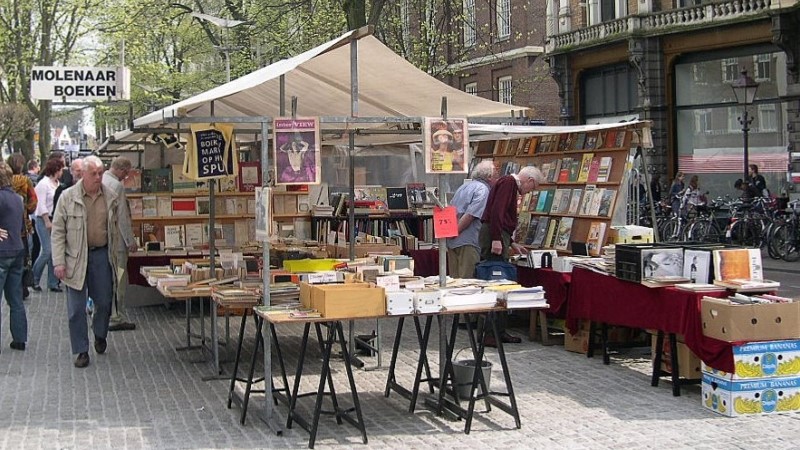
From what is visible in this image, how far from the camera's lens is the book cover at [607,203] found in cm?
1080

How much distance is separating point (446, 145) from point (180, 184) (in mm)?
7227

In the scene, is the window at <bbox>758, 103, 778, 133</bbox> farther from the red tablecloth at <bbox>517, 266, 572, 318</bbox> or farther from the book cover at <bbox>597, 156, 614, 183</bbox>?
the red tablecloth at <bbox>517, 266, 572, 318</bbox>

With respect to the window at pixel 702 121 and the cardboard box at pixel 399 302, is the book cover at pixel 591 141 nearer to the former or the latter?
the cardboard box at pixel 399 302

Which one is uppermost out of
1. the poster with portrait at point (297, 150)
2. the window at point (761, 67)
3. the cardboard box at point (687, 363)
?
the window at point (761, 67)

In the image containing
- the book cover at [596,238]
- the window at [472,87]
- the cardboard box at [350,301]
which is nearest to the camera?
the cardboard box at [350,301]

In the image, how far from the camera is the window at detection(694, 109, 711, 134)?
95.6ft

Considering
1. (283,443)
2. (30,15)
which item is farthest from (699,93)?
(283,443)

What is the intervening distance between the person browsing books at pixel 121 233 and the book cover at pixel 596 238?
16.2ft

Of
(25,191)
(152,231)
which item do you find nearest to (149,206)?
(152,231)

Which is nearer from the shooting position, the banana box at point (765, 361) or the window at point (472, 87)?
the banana box at point (765, 361)

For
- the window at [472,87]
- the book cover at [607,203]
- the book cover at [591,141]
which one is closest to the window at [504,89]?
the window at [472,87]

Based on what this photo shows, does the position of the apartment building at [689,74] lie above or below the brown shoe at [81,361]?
above

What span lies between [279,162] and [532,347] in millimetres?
4312

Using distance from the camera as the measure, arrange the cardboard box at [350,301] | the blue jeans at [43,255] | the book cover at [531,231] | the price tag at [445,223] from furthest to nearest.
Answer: the blue jeans at [43,255] → the book cover at [531,231] → the price tag at [445,223] → the cardboard box at [350,301]
